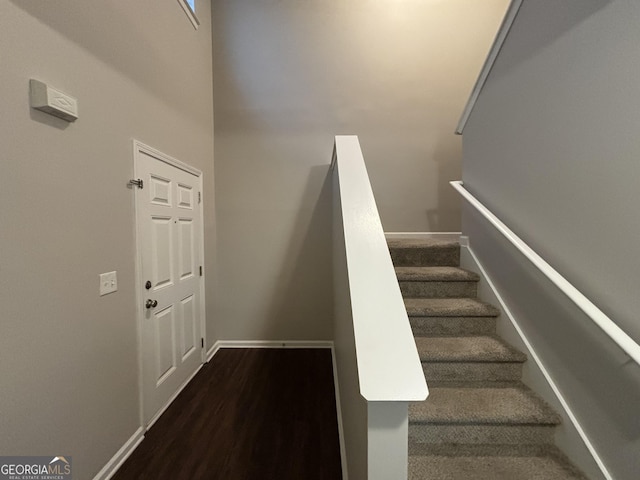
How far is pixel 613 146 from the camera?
1.04 meters

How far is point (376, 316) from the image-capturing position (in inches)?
32.2

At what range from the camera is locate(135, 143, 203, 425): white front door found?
177cm

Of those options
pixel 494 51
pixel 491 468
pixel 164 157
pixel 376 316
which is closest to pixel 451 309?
pixel 491 468

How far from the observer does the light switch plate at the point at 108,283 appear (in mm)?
1429

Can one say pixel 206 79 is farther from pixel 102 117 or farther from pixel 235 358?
pixel 235 358

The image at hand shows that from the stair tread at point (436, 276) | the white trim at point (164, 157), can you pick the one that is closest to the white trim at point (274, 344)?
the stair tread at point (436, 276)

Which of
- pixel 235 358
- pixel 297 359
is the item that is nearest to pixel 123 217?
pixel 235 358

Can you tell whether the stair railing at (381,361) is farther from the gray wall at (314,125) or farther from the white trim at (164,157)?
the gray wall at (314,125)

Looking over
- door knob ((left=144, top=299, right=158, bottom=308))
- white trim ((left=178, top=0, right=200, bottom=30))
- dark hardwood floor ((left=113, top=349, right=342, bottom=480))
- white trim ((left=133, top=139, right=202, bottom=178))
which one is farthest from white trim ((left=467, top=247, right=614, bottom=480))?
white trim ((left=178, top=0, right=200, bottom=30))

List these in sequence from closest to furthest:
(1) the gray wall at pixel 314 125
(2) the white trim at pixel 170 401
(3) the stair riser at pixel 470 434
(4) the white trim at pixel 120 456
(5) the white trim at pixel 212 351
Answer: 1. (3) the stair riser at pixel 470 434
2. (4) the white trim at pixel 120 456
3. (2) the white trim at pixel 170 401
4. (5) the white trim at pixel 212 351
5. (1) the gray wall at pixel 314 125

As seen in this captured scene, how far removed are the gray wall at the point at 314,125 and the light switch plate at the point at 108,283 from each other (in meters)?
1.45

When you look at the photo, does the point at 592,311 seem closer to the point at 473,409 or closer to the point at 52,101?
the point at 473,409

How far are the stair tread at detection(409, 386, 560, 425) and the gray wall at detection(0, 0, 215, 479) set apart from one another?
1.61 meters

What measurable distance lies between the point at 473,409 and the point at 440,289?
2.59ft
